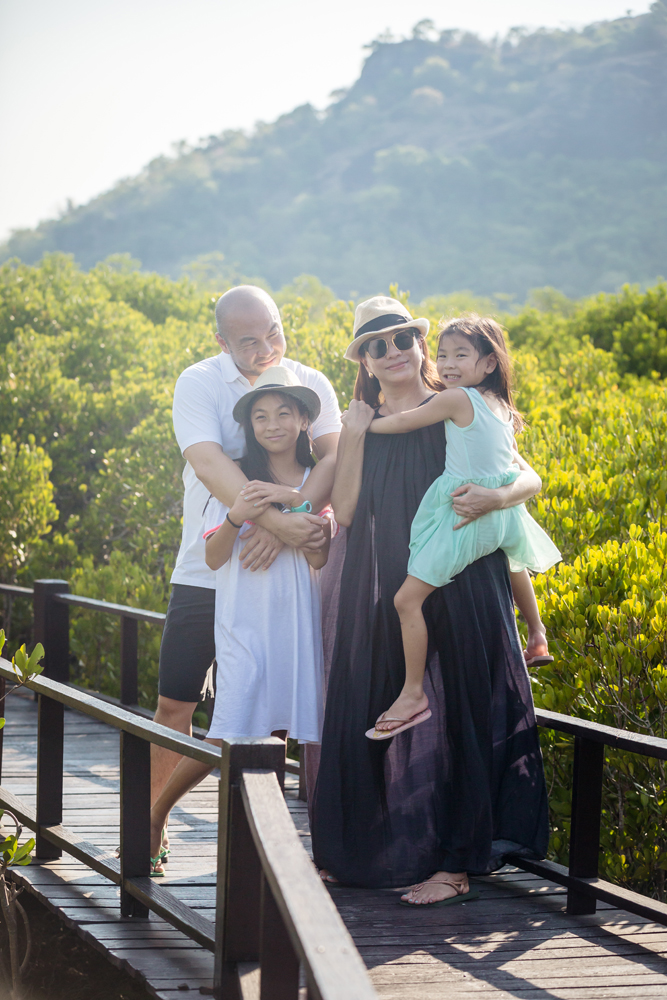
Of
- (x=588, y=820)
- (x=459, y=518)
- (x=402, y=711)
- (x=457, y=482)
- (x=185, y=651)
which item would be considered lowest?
(x=588, y=820)

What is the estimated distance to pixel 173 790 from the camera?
120 inches

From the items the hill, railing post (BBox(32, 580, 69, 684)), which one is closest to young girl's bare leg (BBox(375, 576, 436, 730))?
railing post (BBox(32, 580, 69, 684))

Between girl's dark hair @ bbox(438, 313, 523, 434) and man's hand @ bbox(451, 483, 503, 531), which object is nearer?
man's hand @ bbox(451, 483, 503, 531)

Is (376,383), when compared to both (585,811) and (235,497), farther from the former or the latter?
(585,811)

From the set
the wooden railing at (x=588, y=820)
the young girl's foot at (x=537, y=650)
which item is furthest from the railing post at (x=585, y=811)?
the young girl's foot at (x=537, y=650)

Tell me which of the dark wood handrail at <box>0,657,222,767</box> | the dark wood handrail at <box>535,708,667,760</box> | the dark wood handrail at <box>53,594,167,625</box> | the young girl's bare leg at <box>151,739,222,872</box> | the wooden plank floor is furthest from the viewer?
the dark wood handrail at <box>53,594,167,625</box>

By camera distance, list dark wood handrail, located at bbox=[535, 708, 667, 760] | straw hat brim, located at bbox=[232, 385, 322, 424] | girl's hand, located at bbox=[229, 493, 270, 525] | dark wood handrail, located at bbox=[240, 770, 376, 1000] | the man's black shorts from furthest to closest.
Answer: the man's black shorts < straw hat brim, located at bbox=[232, 385, 322, 424] < girl's hand, located at bbox=[229, 493, 270, 525] < dark wood handrail, located at bbox=[535, 708, 667, 760] < dark wood handrail, located at bbox=[240, 770, 376, 1000]

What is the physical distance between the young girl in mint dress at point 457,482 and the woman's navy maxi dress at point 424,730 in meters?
0.10

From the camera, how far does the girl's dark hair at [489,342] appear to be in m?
2.97

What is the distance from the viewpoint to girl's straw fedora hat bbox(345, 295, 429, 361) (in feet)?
9.75

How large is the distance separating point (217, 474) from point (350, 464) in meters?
0.44

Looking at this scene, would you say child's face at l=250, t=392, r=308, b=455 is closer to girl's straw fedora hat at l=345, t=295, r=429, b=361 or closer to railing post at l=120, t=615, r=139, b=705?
girl's straw fedora hat at l=345, t=295, r=429, b=361

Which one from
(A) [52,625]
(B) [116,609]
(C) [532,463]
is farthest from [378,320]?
(A) [52,625]

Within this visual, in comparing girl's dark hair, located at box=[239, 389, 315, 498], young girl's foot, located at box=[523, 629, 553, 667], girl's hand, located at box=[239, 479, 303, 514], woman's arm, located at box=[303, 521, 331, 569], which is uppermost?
girl's dark hair, located at box=[239, 389, 315, 498]
